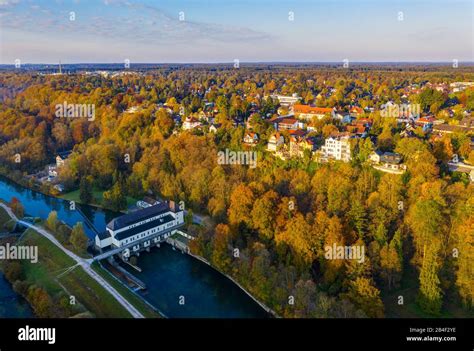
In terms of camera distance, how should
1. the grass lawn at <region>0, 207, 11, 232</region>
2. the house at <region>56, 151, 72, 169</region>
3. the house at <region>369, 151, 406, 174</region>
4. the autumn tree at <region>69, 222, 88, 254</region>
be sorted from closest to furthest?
the autumn tree at <region>69, 222, 88, 254</region>, the grass lawn at <region>0, 207, 11, 232</region>, the house at <region>369, 151, 406, 174</region>, the house at <region>56, 151, 72, 169</region>

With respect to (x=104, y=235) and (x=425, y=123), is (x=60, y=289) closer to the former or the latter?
(x=104, y=235)

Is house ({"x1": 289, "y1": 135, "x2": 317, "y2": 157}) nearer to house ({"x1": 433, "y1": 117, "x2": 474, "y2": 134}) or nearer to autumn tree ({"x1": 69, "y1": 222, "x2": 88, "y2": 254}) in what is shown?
house ({"x1": 433, "y1": 117, "x2": 474, "y2": 134})

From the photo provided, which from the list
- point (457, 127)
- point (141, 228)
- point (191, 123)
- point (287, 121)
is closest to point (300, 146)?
point (287, 121)

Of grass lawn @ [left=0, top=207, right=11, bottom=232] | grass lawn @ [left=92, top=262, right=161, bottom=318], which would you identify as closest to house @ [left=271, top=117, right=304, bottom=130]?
grass lawn @ [left=92, top=262, right=161, bottom=318]

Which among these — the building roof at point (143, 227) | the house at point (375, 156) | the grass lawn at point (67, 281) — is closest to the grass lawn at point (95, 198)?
the building roof at point (143, 227)
